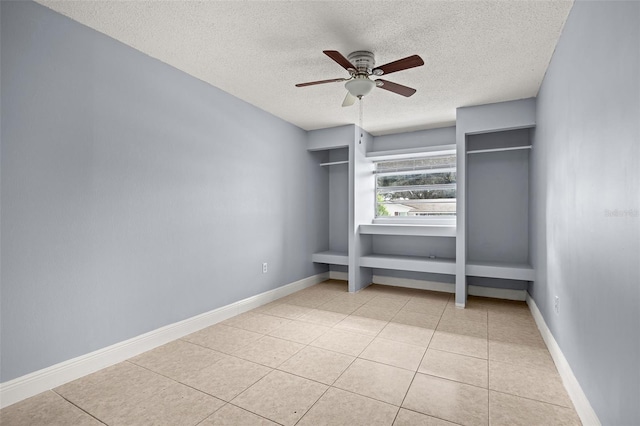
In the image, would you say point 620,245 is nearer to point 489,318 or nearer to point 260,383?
point 260,383

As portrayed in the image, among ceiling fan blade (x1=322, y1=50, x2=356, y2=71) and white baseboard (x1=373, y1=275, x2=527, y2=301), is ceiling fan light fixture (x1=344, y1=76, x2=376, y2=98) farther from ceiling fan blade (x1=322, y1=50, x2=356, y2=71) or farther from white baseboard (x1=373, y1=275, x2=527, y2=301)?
white baseboard (x1=373, y1=275, x2=527, y2=301)

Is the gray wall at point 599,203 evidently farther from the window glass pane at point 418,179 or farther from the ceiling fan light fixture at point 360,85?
the window glass pane at point 418,179

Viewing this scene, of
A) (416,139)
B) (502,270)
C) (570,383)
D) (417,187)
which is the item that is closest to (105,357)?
(570,383)

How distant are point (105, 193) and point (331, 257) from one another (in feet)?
10.8

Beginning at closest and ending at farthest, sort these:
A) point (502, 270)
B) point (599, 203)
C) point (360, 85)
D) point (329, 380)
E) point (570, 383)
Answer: point (599, 203) → point (570, 383) → point (329, 380) → point (360, 85) → point (502, 270)

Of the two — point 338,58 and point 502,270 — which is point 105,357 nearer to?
point 338,58

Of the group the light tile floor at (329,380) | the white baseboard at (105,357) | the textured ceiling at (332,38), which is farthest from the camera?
the textured ceiling at (332,38)

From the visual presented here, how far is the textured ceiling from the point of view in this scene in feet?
6.77

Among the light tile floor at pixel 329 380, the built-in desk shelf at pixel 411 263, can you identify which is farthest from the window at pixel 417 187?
the light tile floor at pixel 329 380

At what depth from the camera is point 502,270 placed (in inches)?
149

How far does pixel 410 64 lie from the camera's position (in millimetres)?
2314

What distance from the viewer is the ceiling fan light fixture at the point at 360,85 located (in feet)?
8.64

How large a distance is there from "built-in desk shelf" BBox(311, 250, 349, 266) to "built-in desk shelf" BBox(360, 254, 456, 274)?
0.30 meters

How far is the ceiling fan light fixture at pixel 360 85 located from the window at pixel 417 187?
2526 mm
